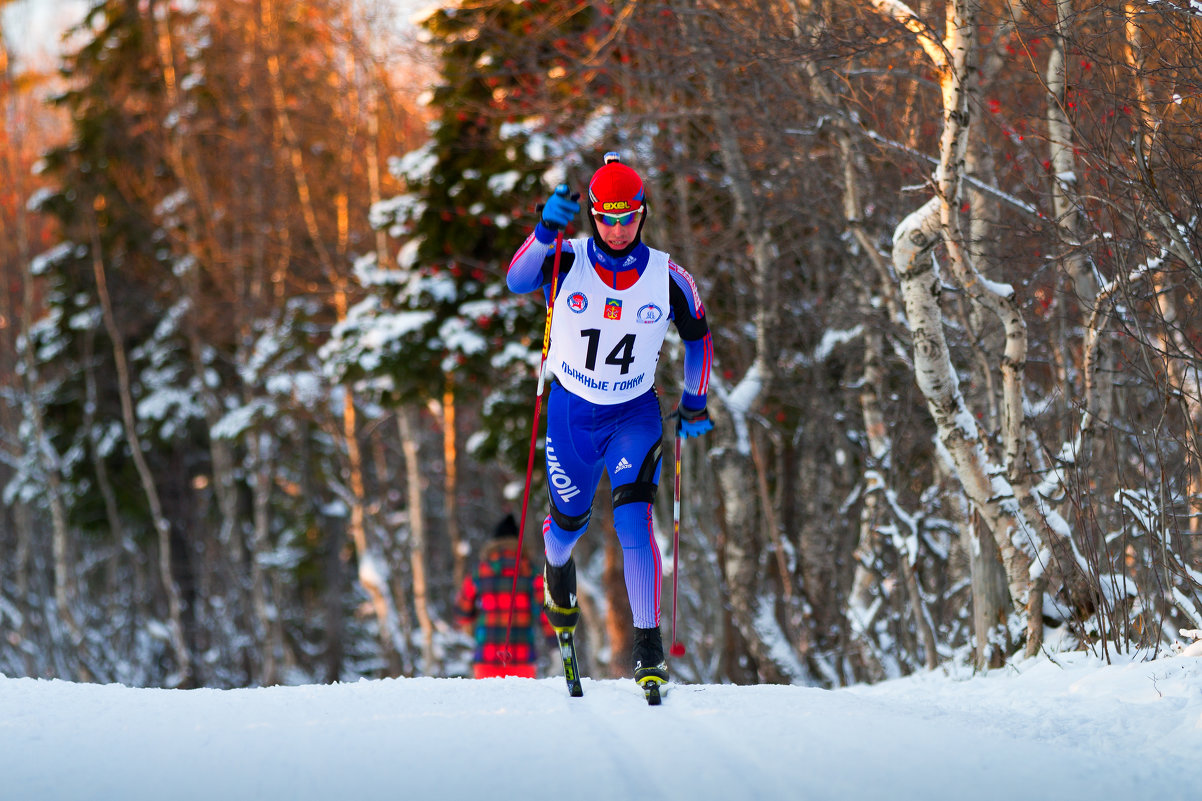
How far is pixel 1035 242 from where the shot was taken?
695 centimetres

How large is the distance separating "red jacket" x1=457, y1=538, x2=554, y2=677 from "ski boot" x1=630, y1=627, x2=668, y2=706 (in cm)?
506

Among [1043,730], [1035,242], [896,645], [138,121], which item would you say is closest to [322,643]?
[138,121]

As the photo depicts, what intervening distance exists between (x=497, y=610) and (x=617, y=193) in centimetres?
579

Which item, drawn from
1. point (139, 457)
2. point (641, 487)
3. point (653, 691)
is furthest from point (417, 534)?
point (653, 691)

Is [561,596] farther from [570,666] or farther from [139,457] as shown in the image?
[139,457]

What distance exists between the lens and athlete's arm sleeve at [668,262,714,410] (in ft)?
15.3

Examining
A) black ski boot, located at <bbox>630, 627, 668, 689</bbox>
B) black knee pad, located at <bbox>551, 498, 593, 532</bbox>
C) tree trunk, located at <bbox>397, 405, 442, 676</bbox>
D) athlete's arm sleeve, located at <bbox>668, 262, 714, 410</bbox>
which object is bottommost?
tree trunk, located at <bbox>397, 405, 442, 676</bbox>

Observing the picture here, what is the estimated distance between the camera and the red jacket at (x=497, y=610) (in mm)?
9312

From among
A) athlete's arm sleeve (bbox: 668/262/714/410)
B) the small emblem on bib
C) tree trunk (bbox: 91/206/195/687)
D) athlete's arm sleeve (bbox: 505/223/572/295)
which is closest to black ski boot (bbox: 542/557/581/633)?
athlete's arm sleeve (bbox: 668/262/714/410)

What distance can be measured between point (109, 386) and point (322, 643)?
313 inches

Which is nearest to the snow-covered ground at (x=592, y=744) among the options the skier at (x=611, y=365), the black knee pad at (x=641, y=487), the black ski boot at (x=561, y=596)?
the black ski boot at (x=561, y=596)

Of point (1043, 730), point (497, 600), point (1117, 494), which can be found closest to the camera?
point (1043, 730)

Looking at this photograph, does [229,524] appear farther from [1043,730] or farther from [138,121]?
[1043,730]

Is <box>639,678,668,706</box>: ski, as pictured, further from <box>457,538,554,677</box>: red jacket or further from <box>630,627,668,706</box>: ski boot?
<box>457,538,554,677</box>: red jacket
